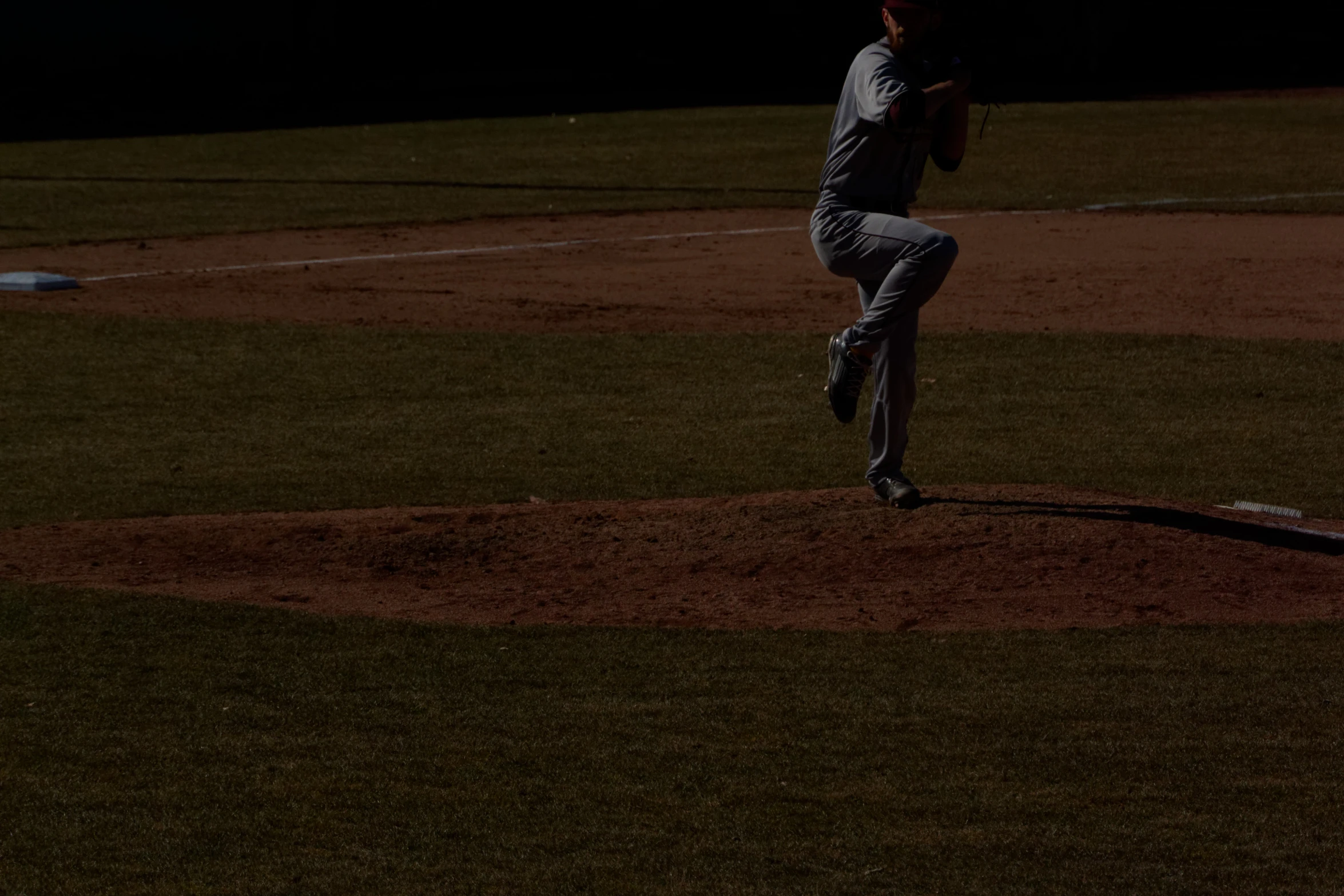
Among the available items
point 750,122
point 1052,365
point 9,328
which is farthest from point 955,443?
point 750,122

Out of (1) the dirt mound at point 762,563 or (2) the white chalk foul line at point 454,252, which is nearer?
(1) the dirt mound at point 762,563

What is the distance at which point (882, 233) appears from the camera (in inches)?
250

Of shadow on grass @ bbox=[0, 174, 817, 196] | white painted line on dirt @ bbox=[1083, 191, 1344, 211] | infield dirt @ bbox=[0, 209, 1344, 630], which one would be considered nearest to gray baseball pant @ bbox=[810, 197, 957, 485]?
infield dirt @ bbox=[0, 209, 1344, 630]

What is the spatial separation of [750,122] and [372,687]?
20.6 meters

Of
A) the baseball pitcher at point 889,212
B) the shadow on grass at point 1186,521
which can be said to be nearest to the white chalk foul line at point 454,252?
the baseball pitcher at point 889,212

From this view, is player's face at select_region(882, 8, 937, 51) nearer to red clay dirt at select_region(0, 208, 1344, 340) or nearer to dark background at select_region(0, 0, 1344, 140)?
red clay dirt at select_region(0, 208, 1344, 340)

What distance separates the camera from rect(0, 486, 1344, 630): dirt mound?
599cm

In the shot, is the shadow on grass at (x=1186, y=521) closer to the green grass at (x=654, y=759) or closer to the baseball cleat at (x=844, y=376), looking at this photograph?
the baseball cleat at (x=844, y=376)

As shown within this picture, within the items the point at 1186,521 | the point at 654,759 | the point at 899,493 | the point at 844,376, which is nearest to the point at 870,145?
the point at 844,376

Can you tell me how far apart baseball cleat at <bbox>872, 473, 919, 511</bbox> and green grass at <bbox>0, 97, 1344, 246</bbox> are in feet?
35.1

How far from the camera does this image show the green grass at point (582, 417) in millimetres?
8008

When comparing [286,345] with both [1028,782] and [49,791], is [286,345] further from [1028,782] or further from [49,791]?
[1028,782]

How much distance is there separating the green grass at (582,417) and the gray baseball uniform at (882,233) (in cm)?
127

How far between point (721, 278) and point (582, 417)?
4.41 m
